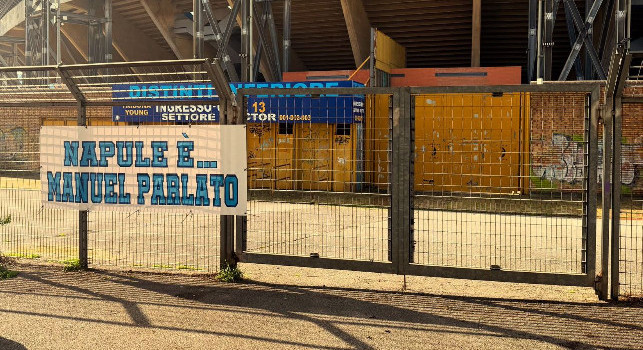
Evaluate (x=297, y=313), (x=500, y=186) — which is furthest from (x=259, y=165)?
(x=500, y=186)

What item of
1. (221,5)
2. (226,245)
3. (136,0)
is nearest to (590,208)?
Result: (226,245)

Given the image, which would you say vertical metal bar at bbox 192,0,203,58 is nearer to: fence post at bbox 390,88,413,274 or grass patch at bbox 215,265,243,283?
grass patch at bbox 215,265,243,283

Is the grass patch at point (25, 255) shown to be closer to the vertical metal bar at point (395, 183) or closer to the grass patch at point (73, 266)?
the grass patch at point (73, 266)

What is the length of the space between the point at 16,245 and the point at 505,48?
68.3 feet

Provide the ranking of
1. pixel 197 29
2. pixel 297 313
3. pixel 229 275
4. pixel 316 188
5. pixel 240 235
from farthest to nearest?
pixel 197 29, pixel 316 188, pixel 240 235, pixel 229 275, pixel 297 313

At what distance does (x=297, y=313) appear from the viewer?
226 inches

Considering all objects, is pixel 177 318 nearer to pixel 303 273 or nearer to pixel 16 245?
pixel 303 273

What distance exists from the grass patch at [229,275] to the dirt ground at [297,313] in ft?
0.42

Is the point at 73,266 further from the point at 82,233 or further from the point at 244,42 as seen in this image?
the point at 244,42

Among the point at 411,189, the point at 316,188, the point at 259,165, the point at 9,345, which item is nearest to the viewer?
the point at 9,345

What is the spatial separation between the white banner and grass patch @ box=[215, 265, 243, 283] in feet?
2.01

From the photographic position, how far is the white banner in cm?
696

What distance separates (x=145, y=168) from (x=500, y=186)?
150 inches

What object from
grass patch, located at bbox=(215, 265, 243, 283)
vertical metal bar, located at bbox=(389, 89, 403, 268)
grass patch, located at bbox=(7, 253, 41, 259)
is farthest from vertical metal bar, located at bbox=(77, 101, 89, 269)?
vertical metal bar, located at bbox=(389, 89, 403, 268)
